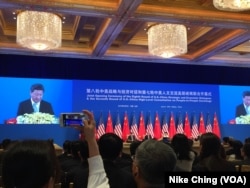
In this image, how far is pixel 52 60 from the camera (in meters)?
9.19

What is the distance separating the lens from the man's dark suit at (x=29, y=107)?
8617mm

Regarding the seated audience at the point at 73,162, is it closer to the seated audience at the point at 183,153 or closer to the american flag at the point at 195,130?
the seated audience at the point at 183,153

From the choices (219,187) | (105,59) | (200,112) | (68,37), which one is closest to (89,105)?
(105,59)

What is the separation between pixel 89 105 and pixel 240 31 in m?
4.48

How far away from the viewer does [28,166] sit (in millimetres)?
1099

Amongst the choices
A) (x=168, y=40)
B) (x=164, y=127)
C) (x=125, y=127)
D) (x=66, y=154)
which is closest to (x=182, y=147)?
(x=66, y=154)

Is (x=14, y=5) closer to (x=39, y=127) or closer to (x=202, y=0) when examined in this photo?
(x=202, y=0)

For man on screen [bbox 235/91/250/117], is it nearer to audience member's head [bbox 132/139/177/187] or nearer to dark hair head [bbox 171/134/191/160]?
dark hair head [bbox 171/134/191/160]

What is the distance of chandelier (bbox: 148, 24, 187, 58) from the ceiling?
18 centimetres

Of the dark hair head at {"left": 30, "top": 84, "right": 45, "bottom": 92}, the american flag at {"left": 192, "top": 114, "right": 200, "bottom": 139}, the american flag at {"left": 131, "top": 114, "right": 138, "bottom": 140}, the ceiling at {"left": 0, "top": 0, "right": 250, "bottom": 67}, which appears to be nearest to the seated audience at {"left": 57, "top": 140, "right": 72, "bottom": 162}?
the ceiling at {"left": 0, "top": 0, "right": 250, "bottom": 67}

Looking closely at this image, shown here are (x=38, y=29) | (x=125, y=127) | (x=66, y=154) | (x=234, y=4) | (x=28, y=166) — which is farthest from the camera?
(x=125, y=127)

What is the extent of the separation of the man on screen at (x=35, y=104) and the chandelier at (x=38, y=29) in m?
3.32

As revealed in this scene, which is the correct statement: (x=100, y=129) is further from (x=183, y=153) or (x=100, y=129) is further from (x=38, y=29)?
→ (x=183, y=153)

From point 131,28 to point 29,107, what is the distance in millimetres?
3495
